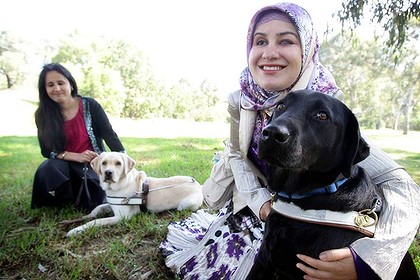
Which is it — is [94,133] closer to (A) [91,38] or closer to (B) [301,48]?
(B) [301,48]

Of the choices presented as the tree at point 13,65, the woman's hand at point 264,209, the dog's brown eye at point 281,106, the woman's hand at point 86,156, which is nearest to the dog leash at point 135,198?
the woman's hand at point 86,156

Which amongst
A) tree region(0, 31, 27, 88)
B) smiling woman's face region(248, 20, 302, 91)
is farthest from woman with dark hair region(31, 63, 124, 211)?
tree region(0, 31, 27, 88)

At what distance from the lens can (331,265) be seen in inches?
54.0

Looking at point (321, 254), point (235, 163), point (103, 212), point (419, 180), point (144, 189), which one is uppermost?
point (235, 163)

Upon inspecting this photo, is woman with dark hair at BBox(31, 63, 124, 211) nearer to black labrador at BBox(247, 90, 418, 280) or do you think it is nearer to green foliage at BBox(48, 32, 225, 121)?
black labrador at BBox(247, 90, 418, 280)

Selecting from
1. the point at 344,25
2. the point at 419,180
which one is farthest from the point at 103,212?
the point at 419,180

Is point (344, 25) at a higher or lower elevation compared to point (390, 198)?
higher

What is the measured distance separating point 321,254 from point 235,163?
0.92m

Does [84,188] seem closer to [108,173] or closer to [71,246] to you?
[108,173]

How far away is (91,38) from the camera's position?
117 feet

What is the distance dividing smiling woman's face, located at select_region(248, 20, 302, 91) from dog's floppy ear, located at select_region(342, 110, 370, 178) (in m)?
0.46

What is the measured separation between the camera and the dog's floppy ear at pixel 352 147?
4.64 ft

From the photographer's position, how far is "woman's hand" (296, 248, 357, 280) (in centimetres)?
137

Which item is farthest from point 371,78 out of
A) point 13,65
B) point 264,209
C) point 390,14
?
point 13,65
